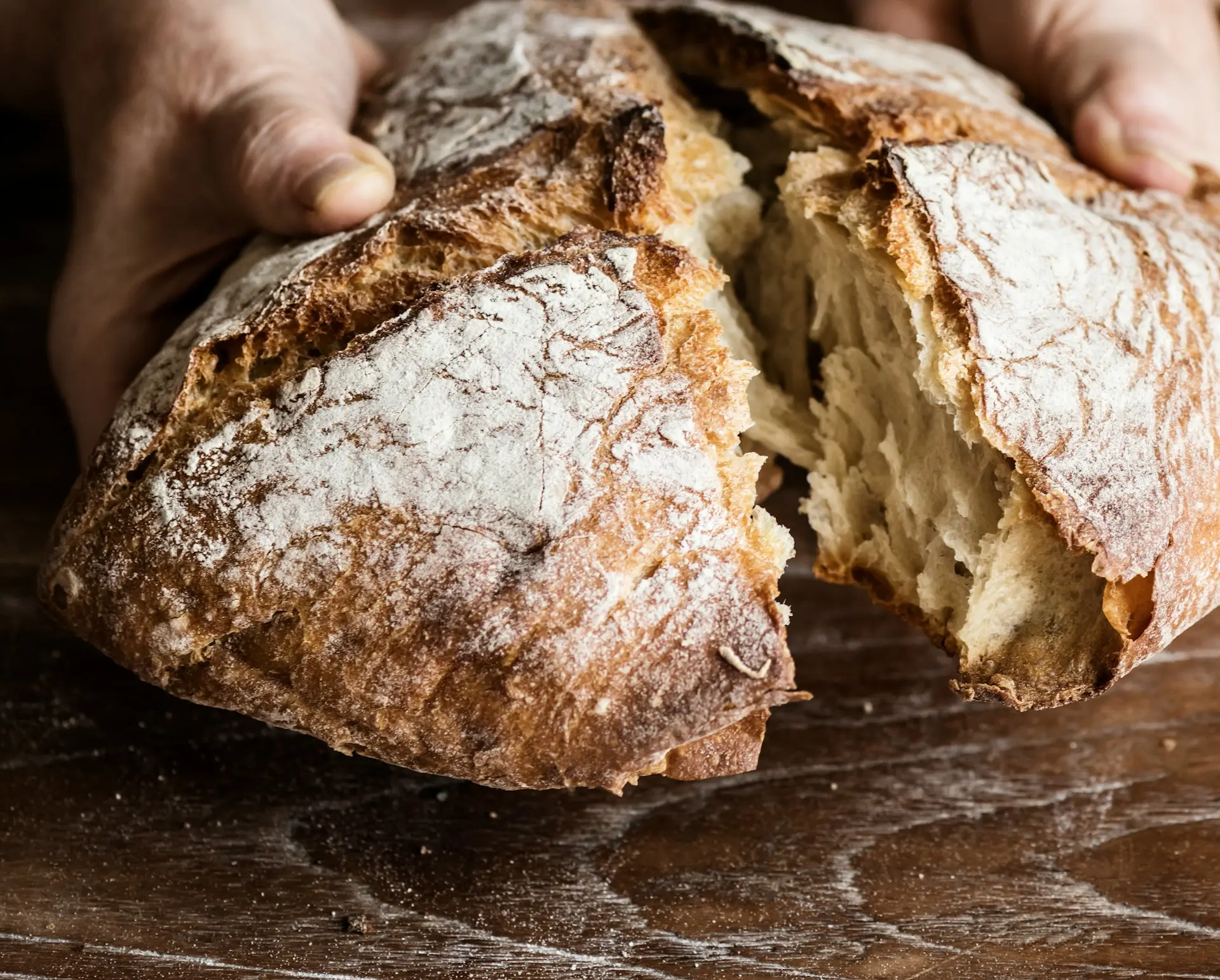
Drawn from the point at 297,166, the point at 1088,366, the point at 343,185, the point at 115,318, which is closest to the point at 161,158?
Result: the point at 115,318

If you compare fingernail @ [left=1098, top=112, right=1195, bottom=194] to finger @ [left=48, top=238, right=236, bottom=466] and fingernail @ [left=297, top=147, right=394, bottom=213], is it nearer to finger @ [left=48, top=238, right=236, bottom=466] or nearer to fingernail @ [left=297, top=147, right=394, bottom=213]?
fingernail @ [left=297, top=147, right=394, bottom=213]

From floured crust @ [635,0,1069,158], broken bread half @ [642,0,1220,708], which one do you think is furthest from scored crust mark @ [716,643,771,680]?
floured crust @ [635,0,1069,158]

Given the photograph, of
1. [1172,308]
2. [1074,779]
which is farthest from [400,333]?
[1074,779]

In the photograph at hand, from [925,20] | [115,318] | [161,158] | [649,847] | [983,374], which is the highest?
[925,20]

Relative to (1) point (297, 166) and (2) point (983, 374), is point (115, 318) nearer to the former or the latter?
(1) point (297, 166)

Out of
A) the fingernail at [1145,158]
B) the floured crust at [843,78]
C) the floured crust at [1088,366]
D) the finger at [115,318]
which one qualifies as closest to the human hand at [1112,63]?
the fingernail at [1145,158]

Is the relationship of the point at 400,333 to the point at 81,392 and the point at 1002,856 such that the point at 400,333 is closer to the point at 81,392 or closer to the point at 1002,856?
the point at 81,392

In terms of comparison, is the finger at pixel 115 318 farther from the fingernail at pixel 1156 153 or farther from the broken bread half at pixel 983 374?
the fingernail at pixel 1156 153
